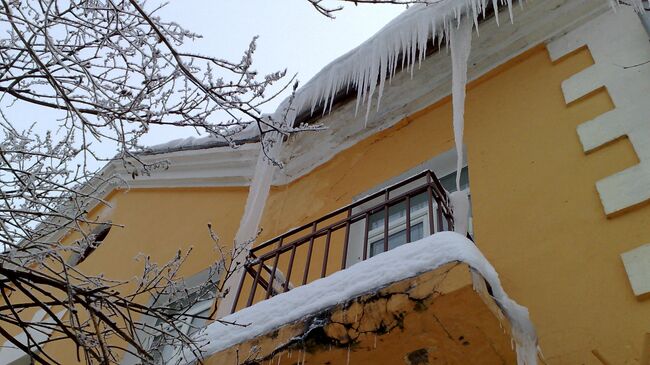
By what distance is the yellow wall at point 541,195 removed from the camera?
3.26 meters

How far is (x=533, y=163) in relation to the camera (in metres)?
4.27

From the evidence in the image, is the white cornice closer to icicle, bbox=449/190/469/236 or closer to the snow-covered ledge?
icicle, bbox=449/190/469/236

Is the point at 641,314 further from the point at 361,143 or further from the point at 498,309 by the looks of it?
the point at 361,143

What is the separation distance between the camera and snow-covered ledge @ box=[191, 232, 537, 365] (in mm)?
3162

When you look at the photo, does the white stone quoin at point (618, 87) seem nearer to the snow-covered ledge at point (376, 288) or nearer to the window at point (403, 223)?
the snow-covered ledge at point (376, 288)

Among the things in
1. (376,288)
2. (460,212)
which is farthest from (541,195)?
(376,288)

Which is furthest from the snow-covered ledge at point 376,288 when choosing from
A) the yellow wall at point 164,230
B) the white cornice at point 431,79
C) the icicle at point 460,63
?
the yellow wall at point 164,230

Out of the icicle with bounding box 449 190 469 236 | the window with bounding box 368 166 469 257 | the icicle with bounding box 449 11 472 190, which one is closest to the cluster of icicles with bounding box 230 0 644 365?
the icicle with bounding box 449 11 472 190

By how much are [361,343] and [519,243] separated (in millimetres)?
1222

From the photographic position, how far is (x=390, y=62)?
5.59 m

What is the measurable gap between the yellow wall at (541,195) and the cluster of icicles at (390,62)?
11.9 inches

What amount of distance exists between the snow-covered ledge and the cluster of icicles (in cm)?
138

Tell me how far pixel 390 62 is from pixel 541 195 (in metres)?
2.07

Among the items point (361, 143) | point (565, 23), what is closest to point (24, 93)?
point (361, 143)
